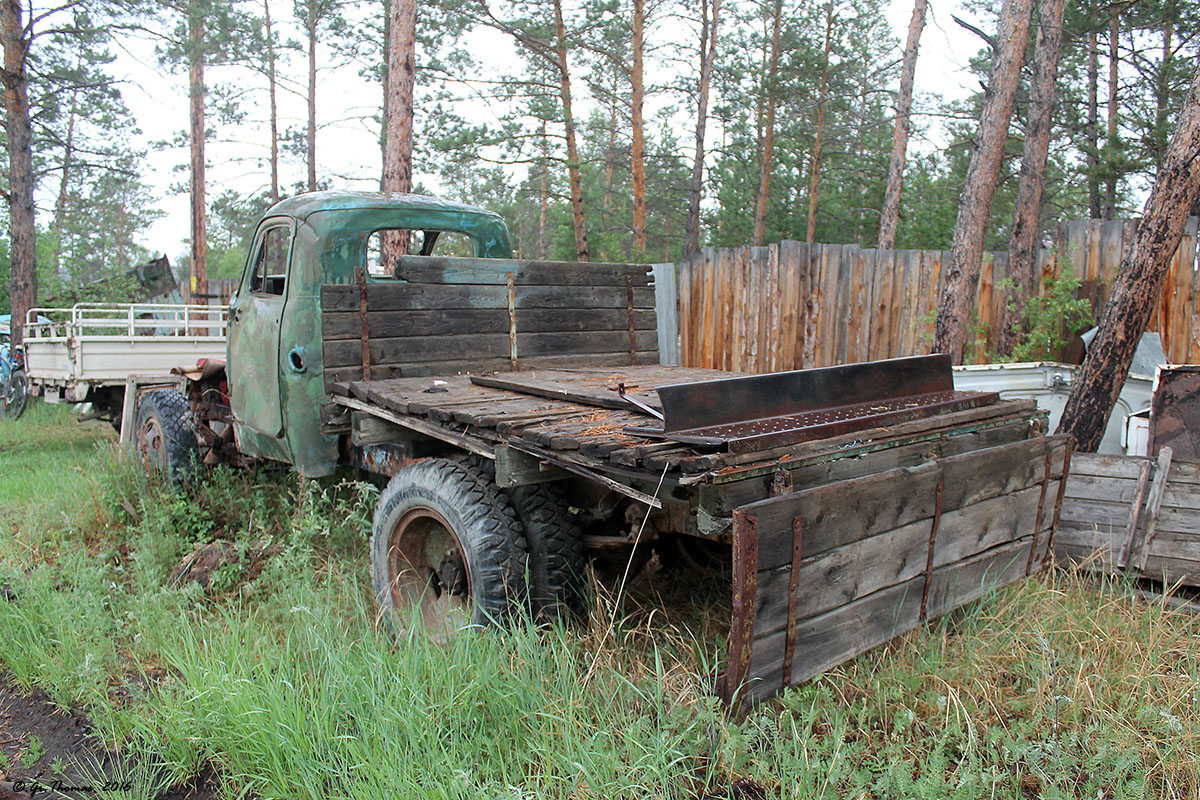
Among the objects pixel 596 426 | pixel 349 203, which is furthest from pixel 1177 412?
pixel 349 203

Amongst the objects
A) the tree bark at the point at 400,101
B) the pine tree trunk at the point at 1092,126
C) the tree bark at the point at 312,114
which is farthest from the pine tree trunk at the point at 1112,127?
the tree bark at the point at 312,114

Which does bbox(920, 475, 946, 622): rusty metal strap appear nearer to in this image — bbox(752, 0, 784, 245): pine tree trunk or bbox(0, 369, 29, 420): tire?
bbox(0, 369, 29, 420): tire

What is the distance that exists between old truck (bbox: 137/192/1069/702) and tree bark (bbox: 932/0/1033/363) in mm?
3624

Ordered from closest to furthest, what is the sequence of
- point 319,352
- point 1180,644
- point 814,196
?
point 1180,644 < point 319,352 < point 814,196

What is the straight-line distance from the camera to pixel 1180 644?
3.46m

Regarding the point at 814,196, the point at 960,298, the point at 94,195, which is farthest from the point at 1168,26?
the point at 94,195

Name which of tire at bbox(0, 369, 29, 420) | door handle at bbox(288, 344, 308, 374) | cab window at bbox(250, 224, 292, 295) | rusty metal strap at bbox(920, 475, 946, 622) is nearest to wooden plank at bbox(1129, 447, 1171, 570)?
rusty metal strap at bbox(920, 475, 946, 622)

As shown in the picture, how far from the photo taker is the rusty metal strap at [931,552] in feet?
9.95

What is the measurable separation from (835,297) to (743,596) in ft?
22.1

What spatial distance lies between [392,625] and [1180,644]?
337 centimetres

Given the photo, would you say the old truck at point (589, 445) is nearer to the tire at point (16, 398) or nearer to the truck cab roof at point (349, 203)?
the truck cab roof at point (349, 203)

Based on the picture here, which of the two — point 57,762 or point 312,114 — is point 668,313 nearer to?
point 57,762

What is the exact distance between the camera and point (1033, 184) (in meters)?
8.70

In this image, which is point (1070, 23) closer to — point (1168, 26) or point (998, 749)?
point (1168, 26)
